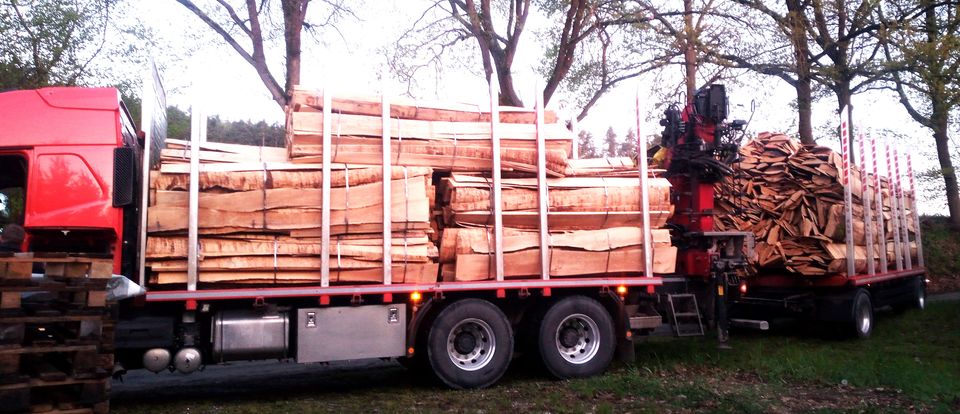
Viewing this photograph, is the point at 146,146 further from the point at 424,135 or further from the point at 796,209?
the point at 796,209

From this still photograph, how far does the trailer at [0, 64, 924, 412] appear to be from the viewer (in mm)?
6363

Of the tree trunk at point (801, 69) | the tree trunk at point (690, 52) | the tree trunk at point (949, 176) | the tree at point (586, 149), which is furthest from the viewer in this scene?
the tree trunk at point (949, 176)

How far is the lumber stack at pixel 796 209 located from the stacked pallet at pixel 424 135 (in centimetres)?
384

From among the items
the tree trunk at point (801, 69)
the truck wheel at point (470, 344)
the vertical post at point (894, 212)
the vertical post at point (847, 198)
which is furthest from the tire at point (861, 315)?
the truck wheel at point (470, 344)

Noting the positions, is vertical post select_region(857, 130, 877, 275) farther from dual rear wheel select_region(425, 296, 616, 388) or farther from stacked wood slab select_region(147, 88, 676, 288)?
dual rear wheel select_region(425, 296, 616, 388)

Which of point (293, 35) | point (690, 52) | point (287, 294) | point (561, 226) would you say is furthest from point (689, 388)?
point (293, 35)

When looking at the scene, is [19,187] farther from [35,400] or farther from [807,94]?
[807,94]

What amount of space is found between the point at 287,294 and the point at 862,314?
9.08 m

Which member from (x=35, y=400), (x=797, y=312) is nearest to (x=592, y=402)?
(x=35, y=400)

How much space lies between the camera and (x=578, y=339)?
923cm

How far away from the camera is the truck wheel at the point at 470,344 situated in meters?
8.45

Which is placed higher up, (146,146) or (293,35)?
(293,35)

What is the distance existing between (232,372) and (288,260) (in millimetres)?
3564

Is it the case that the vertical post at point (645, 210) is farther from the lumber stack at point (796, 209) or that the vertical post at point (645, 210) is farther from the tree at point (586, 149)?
the lumber stack at point (796, 209)
